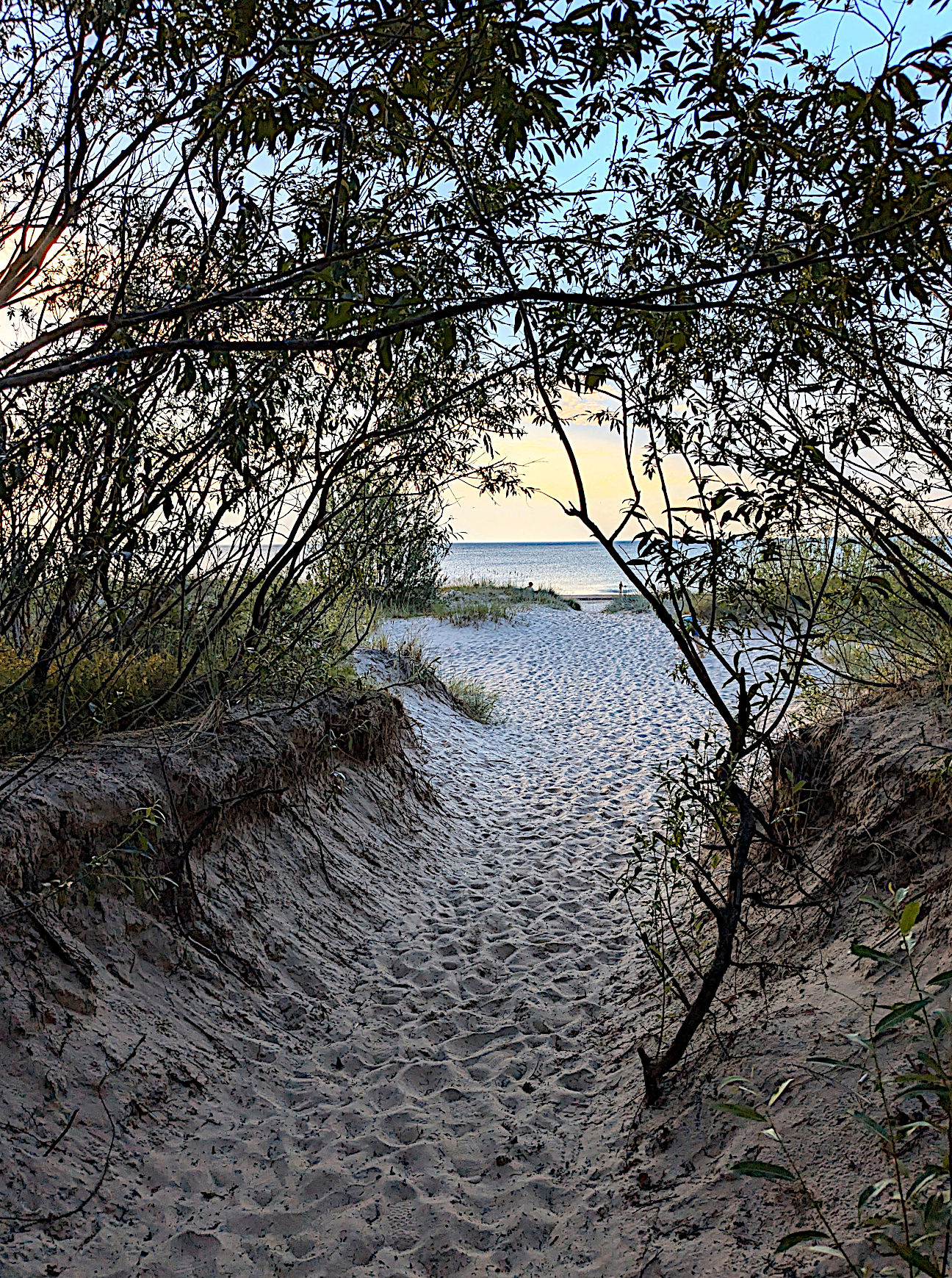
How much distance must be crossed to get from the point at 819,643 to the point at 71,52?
4.07 meters

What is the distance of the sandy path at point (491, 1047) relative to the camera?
2.70 metres

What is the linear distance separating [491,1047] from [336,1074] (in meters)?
0.71

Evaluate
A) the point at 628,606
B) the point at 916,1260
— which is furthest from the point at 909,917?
the point at 628,606

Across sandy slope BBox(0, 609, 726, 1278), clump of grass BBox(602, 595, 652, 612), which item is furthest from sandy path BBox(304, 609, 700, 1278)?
clump of grass BBox(602, 595, 652, 612)

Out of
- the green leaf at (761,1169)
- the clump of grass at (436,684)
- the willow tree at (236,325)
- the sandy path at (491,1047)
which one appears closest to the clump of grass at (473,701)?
the clump of grass at (436,684)

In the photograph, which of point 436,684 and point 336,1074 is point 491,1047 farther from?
point 436,684

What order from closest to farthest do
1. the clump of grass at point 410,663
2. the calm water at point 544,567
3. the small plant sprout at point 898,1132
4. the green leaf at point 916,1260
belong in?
the green leaf at point 916,1260
the small plant sprout at point 898,1132
the clump of grass at point 410,663
the calm water at point 544,567

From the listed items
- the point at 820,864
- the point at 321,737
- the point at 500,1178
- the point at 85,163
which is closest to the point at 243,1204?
the point at 500,1178

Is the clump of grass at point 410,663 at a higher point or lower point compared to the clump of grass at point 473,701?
higher

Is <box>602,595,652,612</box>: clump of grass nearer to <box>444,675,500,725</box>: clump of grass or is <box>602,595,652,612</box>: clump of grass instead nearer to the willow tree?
<box>444,675,500,725</box>: clump of grass

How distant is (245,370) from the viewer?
3.43 metres

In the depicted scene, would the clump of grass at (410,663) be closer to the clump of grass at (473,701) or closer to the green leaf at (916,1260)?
the clump of grass at (473,701)

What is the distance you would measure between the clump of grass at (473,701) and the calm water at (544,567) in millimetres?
16332

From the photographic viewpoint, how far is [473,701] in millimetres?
11109
